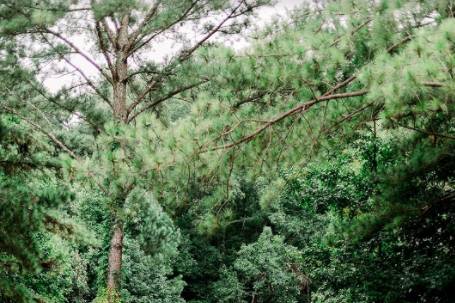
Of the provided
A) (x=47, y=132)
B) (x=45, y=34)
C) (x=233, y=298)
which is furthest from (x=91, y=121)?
(x=233, y=298)

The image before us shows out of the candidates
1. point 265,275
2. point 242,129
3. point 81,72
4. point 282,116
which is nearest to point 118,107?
point 81,72

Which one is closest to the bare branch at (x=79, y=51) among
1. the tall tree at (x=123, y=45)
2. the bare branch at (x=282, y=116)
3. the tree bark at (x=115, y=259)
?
the tall tree at (x=123, y=45)

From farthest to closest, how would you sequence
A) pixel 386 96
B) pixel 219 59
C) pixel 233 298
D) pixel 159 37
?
pixel 233 298 < pixel 159 37 < pixel 219 59 < pixel 386 96

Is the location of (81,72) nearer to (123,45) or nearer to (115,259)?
(123,45)

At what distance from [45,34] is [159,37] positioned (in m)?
1.88

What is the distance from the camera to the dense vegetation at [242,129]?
13.1 feet


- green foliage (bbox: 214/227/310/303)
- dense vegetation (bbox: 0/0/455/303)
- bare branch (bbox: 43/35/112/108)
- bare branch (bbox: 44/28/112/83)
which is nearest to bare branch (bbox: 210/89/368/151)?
dense vegetation (bbox: 0/0/455/303)

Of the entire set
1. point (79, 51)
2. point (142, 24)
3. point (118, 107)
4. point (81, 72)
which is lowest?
point (118, 107)

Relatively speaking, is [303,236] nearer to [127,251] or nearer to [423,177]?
[127,251]

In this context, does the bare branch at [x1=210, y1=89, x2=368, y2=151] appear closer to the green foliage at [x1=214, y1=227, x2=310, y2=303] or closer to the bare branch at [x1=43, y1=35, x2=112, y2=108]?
the bare branch at [x1=43, y1=35, x2=112, y2=108]

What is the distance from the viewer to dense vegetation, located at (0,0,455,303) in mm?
3979

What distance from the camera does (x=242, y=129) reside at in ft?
15.0

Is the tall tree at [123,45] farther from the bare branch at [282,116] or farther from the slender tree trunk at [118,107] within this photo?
the bare branch at [282,116]

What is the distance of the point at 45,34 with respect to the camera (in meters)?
8.50
